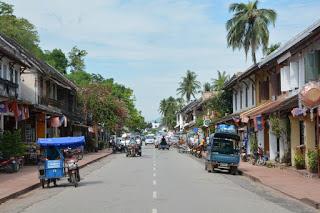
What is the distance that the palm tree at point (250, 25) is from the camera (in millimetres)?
54906

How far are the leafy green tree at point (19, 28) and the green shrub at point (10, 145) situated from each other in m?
36.7

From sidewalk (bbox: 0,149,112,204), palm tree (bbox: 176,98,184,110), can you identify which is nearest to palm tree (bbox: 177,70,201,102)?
palm tree (bbox: 176,98,184,110)

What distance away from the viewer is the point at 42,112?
128ft

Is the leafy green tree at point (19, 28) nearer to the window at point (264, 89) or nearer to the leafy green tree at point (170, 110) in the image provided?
the window at point (264, 89)

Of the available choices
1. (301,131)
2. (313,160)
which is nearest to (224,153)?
(301,131)

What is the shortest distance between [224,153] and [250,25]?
93.1ft

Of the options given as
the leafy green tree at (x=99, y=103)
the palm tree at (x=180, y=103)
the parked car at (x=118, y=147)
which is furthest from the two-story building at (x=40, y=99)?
the palm tree at (x=180, y=103)

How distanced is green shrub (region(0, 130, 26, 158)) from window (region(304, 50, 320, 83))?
48.2ft

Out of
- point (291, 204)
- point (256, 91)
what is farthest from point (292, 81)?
point (291, 204)

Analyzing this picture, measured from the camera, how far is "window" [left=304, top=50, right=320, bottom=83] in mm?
25391

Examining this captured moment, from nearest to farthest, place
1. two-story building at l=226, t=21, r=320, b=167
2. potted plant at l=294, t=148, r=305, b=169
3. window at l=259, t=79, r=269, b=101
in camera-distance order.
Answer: two-story building at l=226, t=21, r=320, b=167 → potted plant at l=294, t=148, r=305, b=169 → window at l=259, t=79, r=269, b=101

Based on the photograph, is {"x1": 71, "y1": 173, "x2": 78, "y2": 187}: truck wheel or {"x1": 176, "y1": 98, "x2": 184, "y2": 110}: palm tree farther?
{"x1": 176, "y1": 98, "x2": 184, "y2": 110}: palm tree

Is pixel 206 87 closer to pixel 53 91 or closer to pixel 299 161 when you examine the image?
pixel 53 91

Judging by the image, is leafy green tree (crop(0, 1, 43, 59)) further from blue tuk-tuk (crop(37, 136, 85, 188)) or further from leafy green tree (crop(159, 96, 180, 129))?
leafy green tree (crop(159, 96, 180, 129))
